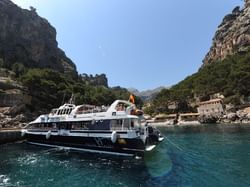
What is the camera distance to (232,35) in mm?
163500

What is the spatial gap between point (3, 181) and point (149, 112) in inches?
4574

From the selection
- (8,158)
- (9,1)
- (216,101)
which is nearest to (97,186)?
(8,158)

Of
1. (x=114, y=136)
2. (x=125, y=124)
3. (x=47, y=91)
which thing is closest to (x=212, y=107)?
(x=47, y=91)

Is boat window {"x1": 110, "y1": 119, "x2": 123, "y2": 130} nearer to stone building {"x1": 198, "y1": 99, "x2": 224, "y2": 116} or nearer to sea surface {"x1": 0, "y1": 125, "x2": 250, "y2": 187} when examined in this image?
sea surface {"x1": 0, "y1": 125, "x2": 250, "y2": 187}

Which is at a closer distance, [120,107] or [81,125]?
[120,107]

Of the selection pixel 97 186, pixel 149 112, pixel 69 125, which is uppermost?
pixel 149 112

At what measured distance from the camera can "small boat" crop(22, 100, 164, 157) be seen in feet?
84.3

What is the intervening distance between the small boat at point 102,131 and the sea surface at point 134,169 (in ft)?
4.77

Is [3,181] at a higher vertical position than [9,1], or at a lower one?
lower

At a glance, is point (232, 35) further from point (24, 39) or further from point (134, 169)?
point (134, 169)

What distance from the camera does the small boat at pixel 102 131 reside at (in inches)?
1012

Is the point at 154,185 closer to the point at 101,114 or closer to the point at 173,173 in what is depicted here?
the point at 173,173

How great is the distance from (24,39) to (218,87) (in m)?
120

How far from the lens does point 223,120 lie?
8419 cm
